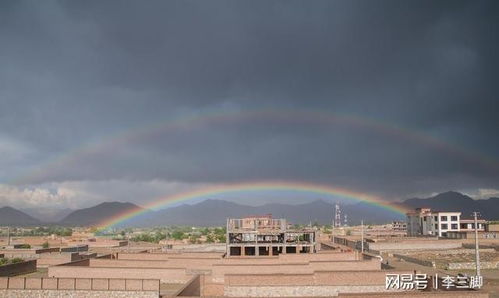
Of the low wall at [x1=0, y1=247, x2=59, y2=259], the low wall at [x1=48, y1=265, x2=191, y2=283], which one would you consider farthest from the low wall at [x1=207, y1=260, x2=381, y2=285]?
the low wall at [x1=0, y1=247, x2=59, y2=259]

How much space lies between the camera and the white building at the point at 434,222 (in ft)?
427

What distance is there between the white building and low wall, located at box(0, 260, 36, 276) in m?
101

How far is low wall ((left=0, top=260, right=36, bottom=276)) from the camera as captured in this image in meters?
50.2

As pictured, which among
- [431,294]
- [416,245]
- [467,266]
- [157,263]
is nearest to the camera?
[431,294]

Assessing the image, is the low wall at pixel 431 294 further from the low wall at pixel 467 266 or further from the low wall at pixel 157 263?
the low wall at pixel 467 266

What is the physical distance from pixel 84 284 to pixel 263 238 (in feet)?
118

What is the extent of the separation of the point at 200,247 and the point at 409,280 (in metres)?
65.8

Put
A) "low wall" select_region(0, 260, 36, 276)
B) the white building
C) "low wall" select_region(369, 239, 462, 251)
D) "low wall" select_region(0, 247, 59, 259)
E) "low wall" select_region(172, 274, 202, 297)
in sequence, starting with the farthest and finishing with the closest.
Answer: the white building, "low wall" select_region(369, 239, 462, 251), "low wall" select_region(0, 247, 59, 259), "low wall" select_region(0, 260, 36, 276), "low wall" select_region(172, 274, 202, 297)

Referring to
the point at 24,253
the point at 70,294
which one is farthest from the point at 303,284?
the point at 24,253

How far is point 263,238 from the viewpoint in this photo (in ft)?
230

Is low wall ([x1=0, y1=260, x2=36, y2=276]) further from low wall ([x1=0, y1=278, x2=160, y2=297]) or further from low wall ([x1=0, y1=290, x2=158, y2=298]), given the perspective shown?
low wall ([x1=0, y1=290, x2=158, y2=298])

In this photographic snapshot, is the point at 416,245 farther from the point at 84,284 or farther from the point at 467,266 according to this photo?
the point at 84,284

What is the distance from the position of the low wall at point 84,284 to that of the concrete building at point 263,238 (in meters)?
28.7

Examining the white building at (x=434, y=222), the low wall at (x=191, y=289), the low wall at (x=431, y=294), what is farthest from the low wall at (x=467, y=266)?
the white building at (x=434, y=222)
